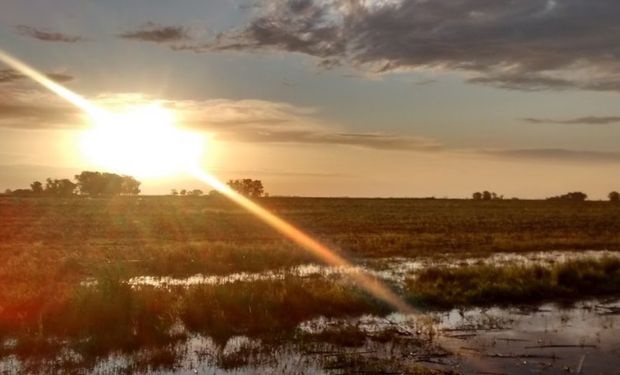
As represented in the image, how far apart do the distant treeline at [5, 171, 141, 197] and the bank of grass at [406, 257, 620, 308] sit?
134 m

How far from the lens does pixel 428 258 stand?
1216 inches

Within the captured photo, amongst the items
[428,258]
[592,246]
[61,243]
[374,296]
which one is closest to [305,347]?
[374,296]

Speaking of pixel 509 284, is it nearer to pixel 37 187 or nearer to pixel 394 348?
pixel 394 348

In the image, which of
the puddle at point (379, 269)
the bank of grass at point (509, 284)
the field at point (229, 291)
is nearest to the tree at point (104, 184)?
the field at point (229, 291)

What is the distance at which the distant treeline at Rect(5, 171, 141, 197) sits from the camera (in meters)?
152

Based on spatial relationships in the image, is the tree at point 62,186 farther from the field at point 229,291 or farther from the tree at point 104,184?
the field at point 229,291

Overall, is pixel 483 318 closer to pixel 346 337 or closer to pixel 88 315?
pixel 346 337

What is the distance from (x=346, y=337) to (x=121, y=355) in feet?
16.3

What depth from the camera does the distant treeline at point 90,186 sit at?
500ft

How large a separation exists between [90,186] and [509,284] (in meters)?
148

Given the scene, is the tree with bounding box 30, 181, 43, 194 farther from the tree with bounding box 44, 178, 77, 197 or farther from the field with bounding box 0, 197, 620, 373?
the field with bounding box 0, 197, 620, 373

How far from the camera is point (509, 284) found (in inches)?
852

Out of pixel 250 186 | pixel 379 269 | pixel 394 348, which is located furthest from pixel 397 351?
pixel 250 186

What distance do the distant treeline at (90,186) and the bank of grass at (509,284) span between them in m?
134
